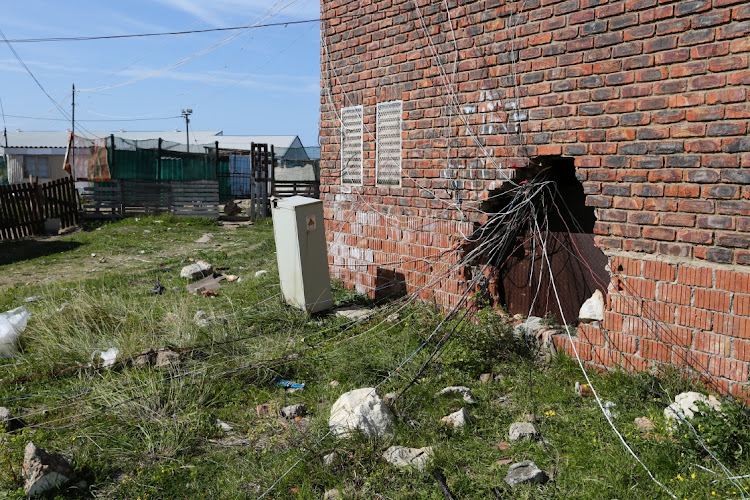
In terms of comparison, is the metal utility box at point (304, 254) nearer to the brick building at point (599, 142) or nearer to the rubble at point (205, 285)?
the brick building at point (599, 142)

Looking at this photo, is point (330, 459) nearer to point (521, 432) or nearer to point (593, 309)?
point (521, 432)

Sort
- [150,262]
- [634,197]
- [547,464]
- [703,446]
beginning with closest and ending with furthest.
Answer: [703,446], [547,464], [634,197], [150,262]

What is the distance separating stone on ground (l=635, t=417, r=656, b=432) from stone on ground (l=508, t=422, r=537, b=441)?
596mm

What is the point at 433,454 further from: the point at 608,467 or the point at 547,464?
the point at 608,467

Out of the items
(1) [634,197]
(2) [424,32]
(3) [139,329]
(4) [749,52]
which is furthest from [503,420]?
(2) [424,32]

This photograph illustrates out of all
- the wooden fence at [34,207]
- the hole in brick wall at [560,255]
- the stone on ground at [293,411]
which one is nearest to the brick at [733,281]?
the hole in brick wall at [560,255]

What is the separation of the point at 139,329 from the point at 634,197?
4.25 meters

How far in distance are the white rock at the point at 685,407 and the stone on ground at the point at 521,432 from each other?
74cm

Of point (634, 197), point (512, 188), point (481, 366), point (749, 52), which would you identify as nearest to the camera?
point (749, 52)

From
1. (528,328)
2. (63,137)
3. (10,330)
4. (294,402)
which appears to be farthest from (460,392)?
(63,137)

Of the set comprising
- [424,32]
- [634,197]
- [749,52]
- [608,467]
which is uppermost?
[424,32]

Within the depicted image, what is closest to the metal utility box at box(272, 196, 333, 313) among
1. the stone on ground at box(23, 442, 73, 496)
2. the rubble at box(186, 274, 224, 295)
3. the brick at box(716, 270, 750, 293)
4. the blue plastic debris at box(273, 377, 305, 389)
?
the blue plastic debris at box(273, 377, 305, 389)

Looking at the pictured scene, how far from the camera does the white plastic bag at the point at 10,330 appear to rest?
572 cm

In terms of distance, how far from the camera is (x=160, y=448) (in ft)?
12.8
